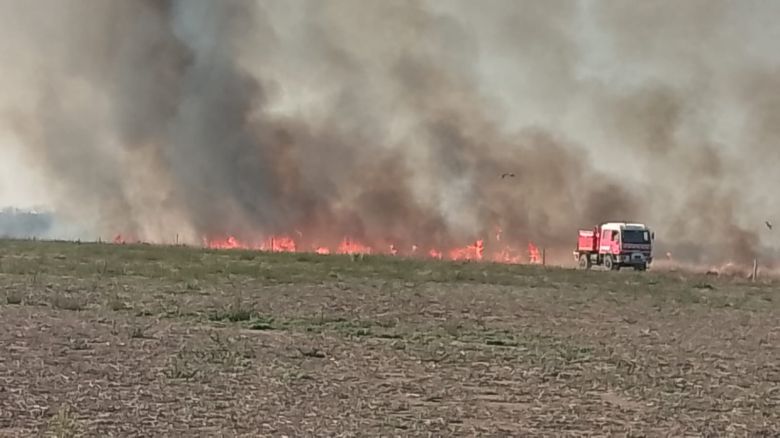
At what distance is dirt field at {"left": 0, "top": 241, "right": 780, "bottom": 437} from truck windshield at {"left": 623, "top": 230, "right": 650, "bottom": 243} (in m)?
26.6

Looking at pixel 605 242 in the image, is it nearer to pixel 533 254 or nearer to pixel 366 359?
pixel 533 254

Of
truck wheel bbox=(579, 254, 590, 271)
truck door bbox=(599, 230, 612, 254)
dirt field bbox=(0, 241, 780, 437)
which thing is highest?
truck door bbox=(599, 230, 612, 254)

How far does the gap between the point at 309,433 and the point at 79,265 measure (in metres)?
30.8

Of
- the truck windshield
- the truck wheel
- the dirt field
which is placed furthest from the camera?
the truck wheel

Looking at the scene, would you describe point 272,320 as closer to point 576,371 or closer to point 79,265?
point 576,371

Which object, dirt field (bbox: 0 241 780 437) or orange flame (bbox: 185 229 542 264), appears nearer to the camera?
dirt field (bbox: 0 241 780 437)

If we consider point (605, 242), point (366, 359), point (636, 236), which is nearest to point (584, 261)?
point (605, 242)

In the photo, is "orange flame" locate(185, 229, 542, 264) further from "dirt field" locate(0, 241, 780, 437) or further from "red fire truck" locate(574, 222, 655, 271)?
"dirt field" locate(0, 241, 780, 437)

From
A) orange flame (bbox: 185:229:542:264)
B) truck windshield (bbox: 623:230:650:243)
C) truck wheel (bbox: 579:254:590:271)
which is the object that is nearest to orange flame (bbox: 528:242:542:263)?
orange flame (bbox: 185:229:542:264)

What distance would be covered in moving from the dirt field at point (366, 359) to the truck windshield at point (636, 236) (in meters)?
26.6

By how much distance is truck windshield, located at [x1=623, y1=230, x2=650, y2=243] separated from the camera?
64062 mm

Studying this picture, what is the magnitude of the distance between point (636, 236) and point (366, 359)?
158 ft

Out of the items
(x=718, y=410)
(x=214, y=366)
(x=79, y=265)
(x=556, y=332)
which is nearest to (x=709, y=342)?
(x=556, y=332)

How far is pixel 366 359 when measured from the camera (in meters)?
19.1
